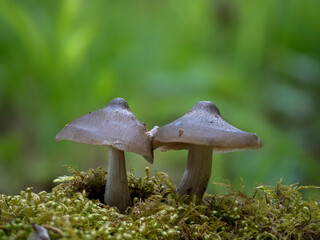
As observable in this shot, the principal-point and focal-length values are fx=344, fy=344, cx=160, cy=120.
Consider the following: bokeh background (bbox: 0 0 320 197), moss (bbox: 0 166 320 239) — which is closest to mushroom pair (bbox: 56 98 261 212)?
moss (bbox: 0 166 320 239)

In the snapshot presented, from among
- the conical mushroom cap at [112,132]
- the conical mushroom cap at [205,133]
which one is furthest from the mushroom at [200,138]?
the conical mushroom cap at [112,132]

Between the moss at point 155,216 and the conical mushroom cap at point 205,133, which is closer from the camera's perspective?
the moss at point 155,216

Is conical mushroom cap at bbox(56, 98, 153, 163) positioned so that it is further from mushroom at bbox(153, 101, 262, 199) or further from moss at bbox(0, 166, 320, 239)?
moss at bbox(0, 166, 320, 239)

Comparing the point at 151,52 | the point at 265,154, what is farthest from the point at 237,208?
the point at 151,52

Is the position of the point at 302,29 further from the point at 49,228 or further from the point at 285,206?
the point at 49,228

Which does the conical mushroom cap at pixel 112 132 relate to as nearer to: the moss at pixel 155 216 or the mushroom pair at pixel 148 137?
the mushroom pair at pixel 148 137
